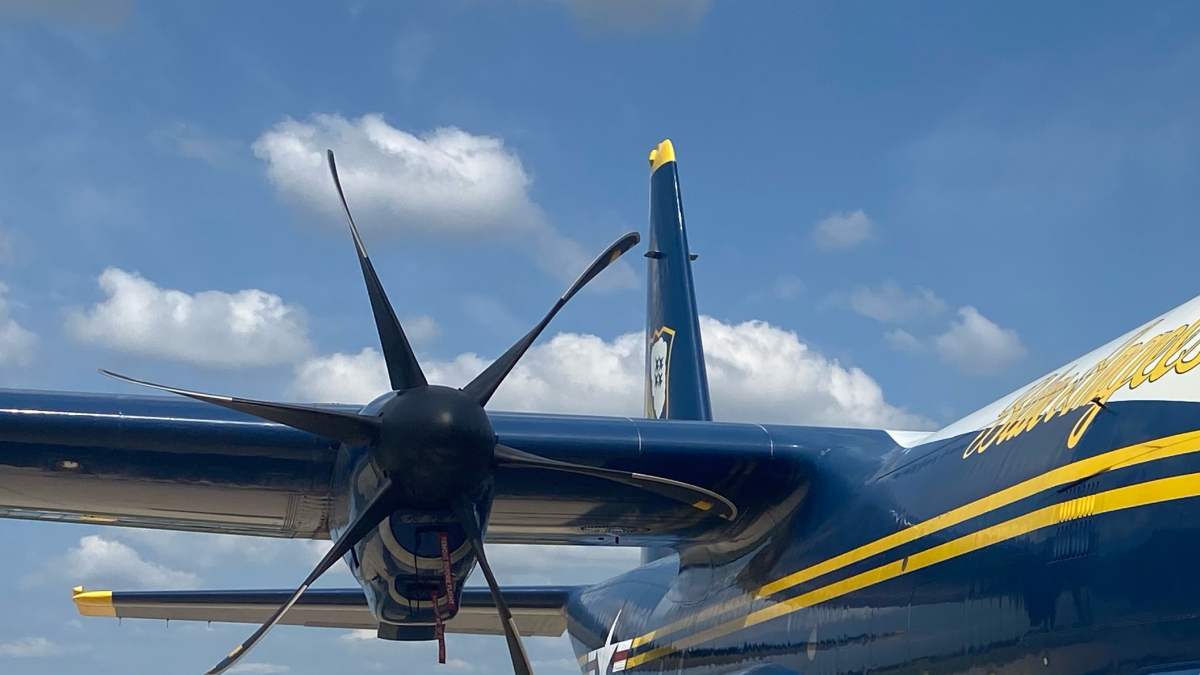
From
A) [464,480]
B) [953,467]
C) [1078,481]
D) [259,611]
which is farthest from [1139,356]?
[259,611]

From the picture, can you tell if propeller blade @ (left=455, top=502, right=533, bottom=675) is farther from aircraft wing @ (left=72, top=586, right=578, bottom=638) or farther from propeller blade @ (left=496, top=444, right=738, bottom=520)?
aircraft wing @ (left=72, top=586, right=578, bottom=638)

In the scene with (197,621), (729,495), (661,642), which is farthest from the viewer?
(197,621)

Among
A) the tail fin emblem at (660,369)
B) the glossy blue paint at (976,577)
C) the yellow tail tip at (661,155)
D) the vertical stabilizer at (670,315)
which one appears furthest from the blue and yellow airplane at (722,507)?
the yellow tail tip at (661,155)

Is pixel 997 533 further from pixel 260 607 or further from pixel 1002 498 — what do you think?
pixel 260 607

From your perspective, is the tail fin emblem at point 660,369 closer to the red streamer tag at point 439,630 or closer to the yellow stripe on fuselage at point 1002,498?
the yellow stripe on fuselage at point 1002,498

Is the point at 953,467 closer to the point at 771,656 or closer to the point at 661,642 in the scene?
the point at 771,656

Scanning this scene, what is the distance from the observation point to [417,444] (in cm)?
773

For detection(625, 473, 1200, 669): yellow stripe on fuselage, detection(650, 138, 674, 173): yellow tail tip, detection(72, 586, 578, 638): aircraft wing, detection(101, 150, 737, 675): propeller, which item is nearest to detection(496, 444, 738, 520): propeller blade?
detection(101, 150, 737, 675): propeller

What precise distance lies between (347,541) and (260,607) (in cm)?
416

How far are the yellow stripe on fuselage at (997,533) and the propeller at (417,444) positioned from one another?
4.23 ft

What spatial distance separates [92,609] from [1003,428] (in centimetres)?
887

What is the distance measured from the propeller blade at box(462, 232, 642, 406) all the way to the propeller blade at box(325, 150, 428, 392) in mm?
401

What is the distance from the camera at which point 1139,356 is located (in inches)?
233

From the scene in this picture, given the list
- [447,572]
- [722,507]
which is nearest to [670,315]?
[722,507]
